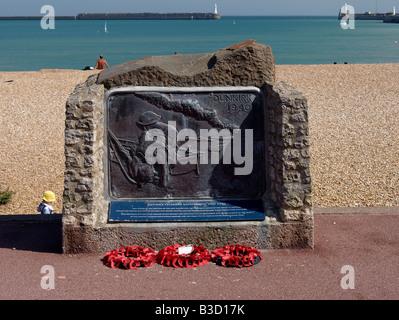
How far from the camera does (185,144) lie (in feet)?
23.4

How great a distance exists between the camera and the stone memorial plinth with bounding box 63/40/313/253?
682 centimetres

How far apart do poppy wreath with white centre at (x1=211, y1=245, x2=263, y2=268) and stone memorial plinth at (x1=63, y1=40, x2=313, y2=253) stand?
0.18 meters

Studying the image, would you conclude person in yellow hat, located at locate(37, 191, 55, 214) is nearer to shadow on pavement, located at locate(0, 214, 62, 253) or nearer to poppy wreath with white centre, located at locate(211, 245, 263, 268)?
shadow on pavement, located at locate(0, 214, 62, 253)

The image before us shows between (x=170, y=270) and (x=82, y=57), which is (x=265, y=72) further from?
(x=82, y=57)

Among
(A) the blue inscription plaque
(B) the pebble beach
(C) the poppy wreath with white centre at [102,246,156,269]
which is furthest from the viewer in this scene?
(B) the pebble beach

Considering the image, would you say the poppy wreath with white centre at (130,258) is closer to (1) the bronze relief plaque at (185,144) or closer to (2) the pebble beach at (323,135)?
(1) the bronze relief plaque at (185,144)

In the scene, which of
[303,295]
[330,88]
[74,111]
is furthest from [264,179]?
[330,88]

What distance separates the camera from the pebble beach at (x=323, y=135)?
1031 cm

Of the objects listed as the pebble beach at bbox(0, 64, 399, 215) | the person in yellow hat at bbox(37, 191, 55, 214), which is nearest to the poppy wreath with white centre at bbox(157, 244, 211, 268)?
the person in yellow hat at bbox(37, 191, 55, 214)

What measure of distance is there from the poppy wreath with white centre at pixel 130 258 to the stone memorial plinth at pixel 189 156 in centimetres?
17

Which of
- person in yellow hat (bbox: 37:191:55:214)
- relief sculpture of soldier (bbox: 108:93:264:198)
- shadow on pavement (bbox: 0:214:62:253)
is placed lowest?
shadow on pavement (bbox: 0:214:62:253)

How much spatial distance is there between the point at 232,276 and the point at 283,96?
6.41 feet

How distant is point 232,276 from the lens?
6281 millimetres

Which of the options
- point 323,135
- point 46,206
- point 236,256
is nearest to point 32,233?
point 46,206
